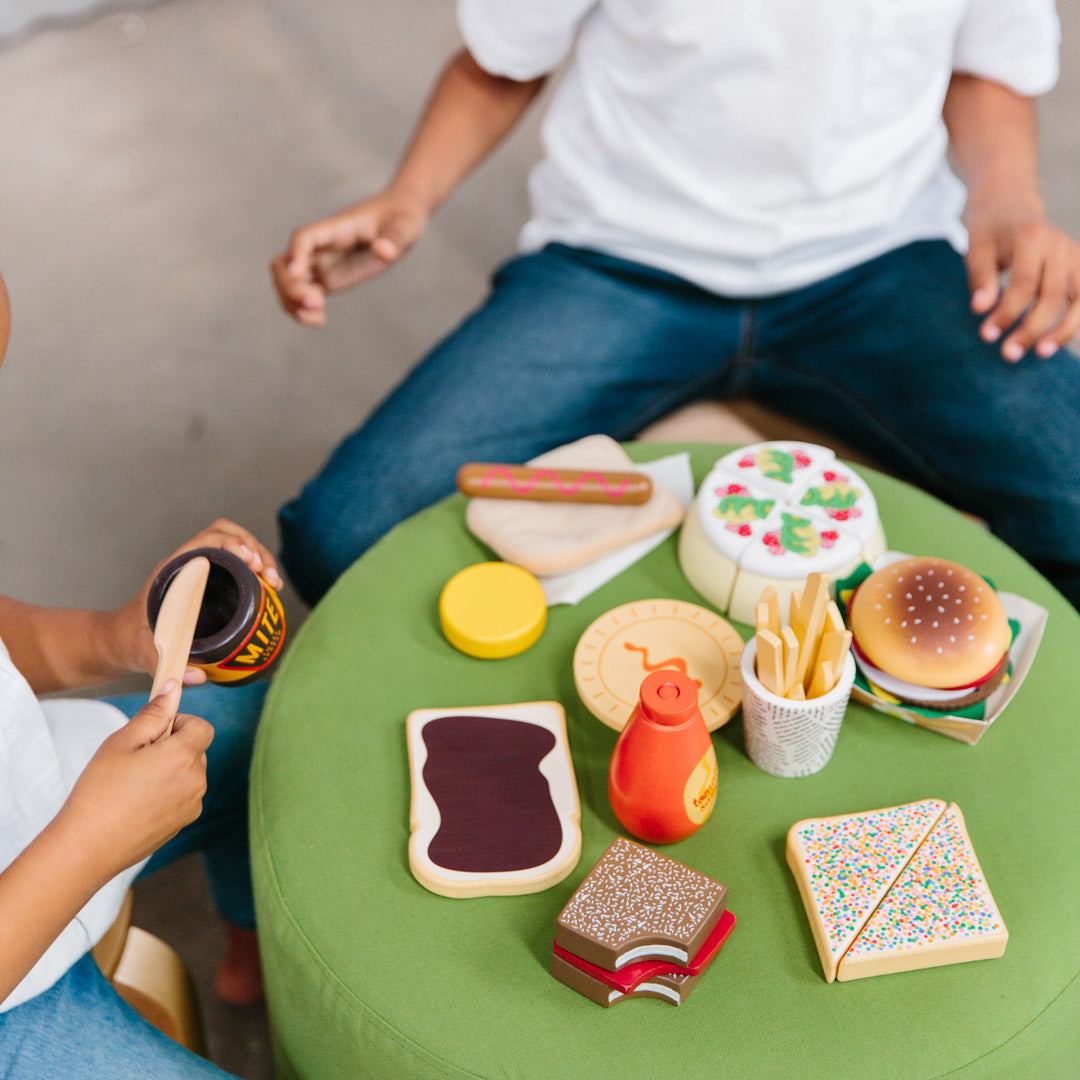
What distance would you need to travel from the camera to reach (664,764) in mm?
664

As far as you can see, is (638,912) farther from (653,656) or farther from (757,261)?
(757,261)

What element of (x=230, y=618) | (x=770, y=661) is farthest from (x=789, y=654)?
(x=230, y=618)

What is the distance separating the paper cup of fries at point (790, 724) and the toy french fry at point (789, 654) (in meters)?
0.01

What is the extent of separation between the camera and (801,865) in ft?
2.27

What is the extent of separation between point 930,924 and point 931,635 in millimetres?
190

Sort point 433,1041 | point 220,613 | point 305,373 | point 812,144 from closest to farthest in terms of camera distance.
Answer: point 433,1041, point 220,613, point 812,144, point 305,373

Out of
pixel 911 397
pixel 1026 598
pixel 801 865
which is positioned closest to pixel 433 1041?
pixel 801 865

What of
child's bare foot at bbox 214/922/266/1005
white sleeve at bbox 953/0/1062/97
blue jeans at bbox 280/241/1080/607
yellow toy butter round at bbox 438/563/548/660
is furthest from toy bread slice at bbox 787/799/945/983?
white sleeve at bbox 953/0/1062/97

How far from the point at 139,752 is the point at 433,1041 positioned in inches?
10.0

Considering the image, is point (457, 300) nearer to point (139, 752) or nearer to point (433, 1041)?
point (139, 752)

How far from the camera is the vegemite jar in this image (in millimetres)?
729

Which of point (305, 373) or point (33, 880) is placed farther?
point (305, 373)

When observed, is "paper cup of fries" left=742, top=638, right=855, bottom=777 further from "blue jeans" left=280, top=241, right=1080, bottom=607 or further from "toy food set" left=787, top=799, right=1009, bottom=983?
"blue jeans" left=280, top=241, right=1080, bottom=607

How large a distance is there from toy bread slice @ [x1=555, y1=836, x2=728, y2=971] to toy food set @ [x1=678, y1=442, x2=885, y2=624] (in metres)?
0.25
